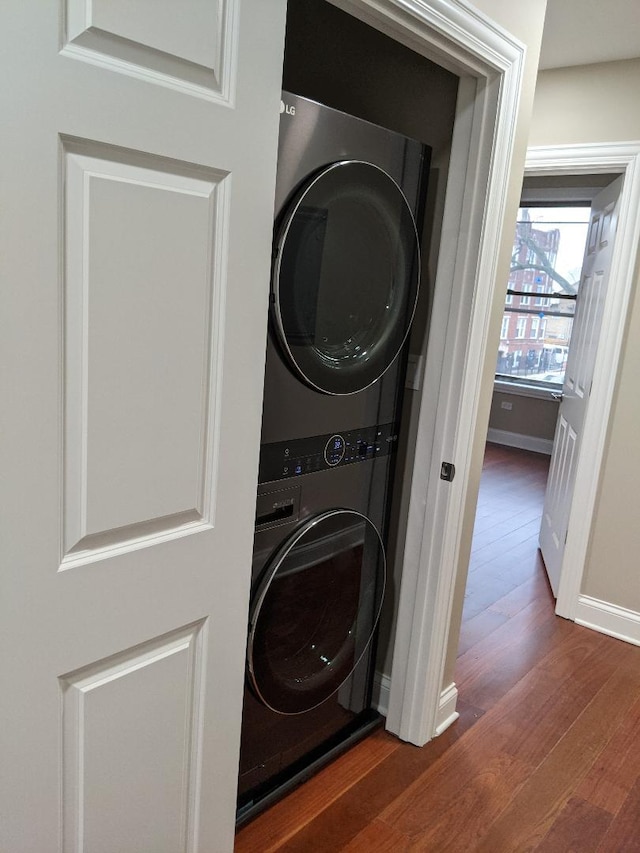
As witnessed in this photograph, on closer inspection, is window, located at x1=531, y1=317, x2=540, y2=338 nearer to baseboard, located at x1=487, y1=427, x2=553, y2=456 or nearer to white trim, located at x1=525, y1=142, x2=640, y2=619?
baseboard, located at x1=487, y1=427, x2=553, y2=456

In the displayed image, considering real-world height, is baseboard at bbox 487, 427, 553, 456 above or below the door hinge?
below

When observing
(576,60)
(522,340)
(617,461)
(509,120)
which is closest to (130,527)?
(509,120)

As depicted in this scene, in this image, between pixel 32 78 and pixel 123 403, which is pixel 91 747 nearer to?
pixel 123 403

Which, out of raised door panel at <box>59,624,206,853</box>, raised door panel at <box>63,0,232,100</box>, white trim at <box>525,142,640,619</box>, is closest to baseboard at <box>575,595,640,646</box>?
white trim at <box>525,142,640,619</box>

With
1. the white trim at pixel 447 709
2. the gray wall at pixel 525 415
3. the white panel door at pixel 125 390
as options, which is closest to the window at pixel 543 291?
the gray wall at pixel 525 415

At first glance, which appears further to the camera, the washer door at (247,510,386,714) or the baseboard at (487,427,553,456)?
the baseboard at (487,427,553,456)

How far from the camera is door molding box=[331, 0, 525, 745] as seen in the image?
1624 mm

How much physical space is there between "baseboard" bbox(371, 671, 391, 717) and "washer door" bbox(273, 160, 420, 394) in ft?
3.40

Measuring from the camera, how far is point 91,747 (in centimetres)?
110

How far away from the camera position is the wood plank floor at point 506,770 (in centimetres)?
177

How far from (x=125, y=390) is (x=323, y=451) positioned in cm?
74

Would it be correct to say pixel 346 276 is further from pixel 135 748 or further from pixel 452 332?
pixel 135 748

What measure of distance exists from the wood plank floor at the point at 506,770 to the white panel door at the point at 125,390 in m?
0.67

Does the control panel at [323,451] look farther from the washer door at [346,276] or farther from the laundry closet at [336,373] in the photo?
the washer door at [346,276]
